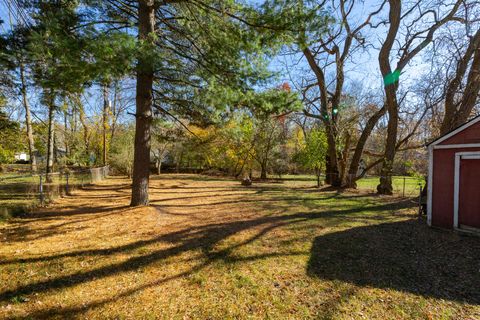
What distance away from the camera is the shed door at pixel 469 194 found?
516cm

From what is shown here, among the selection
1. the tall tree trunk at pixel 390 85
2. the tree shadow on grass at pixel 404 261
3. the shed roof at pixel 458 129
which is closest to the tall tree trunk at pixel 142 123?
the tree shadow on grass at pixel 404 261

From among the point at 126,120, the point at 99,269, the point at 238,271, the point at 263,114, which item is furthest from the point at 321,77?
the point at 126,120

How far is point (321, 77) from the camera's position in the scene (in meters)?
13.7

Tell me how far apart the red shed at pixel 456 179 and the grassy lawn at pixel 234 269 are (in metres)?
0.46

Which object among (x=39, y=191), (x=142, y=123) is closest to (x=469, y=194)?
(x=142, y=123)

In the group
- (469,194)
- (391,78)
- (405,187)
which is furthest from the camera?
(405,187)

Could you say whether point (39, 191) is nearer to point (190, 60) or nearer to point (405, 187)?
point (190, 60)

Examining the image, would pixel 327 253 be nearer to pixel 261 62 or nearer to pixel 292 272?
pixel 292 272

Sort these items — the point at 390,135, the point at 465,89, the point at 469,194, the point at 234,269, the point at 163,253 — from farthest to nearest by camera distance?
the point at 390,135, the point at 465,89, the point at 469,194, the point at 163,253, the point at 234,269

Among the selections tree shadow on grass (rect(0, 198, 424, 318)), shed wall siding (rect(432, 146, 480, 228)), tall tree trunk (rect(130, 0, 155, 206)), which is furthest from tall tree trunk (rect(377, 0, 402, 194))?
tall tree trunk (rect(130, 0, 155, 206))

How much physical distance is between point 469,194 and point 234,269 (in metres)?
5.29

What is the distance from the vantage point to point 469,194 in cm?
528

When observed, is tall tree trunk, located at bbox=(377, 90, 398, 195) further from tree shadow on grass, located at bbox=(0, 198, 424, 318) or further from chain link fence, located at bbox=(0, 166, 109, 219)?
chain link fence, located at bbox=(0, 166, 109, 219)

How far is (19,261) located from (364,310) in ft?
16.6
